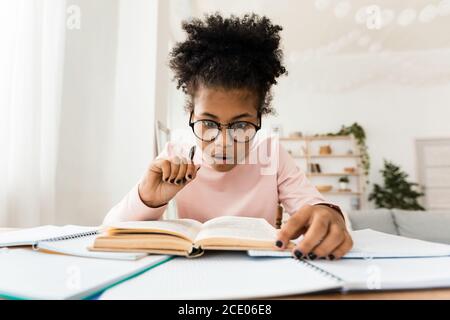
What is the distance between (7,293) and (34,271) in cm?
8

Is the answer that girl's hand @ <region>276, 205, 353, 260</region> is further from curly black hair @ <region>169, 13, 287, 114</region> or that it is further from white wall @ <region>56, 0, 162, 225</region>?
white wall @ <region>56, 0, 162, 225</region>

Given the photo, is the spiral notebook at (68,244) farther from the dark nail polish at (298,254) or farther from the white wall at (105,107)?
the white wall at (105,107)

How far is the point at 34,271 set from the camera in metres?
0.39

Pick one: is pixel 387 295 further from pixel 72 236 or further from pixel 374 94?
pixel 374 94

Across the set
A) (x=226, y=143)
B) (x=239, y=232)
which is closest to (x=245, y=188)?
(x=226, y=143)

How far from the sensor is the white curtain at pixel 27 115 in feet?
3.83

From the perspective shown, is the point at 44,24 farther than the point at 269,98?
Yes

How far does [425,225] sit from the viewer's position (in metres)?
2.59

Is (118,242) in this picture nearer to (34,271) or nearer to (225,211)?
(34,271)

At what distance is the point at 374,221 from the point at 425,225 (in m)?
0.40

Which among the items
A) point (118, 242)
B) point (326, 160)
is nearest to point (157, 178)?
point (118, 242)

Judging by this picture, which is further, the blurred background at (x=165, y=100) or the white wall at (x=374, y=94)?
the white wall at (x=374, y=94)

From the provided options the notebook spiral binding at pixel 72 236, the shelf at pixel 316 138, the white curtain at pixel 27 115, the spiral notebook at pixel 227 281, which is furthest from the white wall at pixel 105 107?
the shelf at pixel 316 138

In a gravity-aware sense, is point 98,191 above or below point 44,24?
below
